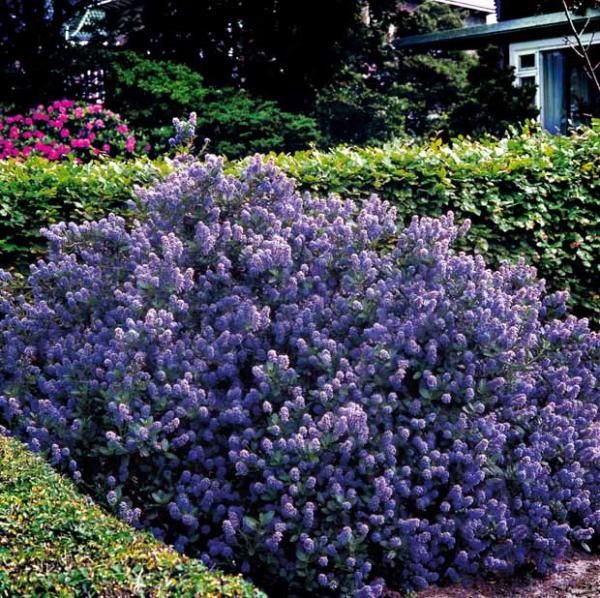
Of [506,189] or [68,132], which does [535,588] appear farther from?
[68,132]

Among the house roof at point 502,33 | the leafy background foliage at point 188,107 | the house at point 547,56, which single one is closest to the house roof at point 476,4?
the house roof at point 502,33

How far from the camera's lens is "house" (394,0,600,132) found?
61.0 ft

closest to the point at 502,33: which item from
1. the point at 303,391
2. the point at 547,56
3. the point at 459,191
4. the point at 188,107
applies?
the point at 547,56

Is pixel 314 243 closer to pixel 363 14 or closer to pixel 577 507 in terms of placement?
pixel 577 507

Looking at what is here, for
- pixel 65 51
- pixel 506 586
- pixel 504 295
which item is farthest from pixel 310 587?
pixel 65 51

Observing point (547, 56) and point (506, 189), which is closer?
point (506, 189)

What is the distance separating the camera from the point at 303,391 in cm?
427

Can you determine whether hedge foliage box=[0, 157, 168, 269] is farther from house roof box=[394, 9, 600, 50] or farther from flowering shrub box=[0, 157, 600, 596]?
house roof box=[394, 9, 600, 50]

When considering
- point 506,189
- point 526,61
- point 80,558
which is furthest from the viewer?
point 526,61

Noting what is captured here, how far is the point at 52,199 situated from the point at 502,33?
48.5 ft

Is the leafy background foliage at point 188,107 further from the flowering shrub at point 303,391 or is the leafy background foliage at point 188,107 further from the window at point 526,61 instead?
the flowering shrub at point 303,391

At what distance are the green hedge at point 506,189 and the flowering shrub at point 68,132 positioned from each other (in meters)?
6.15

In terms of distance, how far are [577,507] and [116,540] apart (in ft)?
7.08

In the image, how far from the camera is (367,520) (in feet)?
13.4
